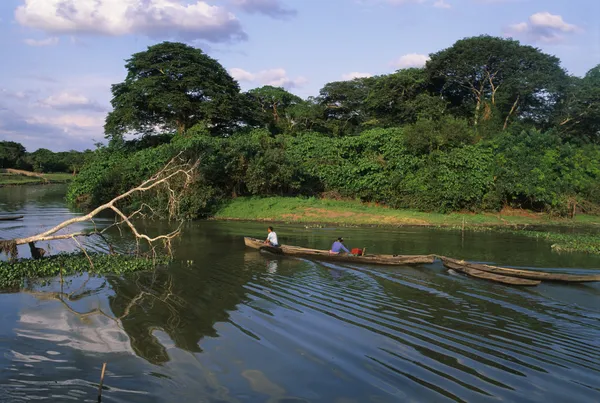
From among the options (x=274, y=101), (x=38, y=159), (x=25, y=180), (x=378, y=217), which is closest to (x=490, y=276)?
(x=378, y=217)

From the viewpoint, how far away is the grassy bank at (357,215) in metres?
27.9

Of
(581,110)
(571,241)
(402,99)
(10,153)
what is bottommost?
(571,241)

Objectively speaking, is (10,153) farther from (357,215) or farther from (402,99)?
(357,215)

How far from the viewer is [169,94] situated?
121 feet

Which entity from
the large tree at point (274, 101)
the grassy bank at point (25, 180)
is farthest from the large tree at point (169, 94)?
the grassy bank at point (25, 180)

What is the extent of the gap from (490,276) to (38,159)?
8081 cm

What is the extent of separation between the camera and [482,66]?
3716 cm

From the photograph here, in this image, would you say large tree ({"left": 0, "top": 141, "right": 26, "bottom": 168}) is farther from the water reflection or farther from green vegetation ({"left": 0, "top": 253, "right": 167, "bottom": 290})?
the water reflection

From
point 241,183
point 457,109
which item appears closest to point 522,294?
point 241,183

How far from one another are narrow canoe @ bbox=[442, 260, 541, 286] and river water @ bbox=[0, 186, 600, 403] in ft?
0.71

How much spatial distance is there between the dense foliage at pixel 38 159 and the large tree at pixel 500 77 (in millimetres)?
47278

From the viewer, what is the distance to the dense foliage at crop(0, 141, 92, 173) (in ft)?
223

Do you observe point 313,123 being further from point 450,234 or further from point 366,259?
point 366,259

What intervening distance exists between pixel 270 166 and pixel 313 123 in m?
16.8
